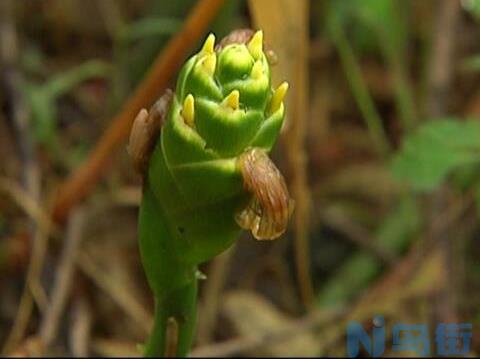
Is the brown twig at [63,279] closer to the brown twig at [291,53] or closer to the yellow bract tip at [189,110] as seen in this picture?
the brown twig at [291,53]

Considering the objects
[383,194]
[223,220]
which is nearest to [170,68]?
[223,220]

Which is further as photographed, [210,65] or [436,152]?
[436,152]

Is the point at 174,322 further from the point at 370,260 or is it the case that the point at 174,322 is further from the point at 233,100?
the point at 370,260

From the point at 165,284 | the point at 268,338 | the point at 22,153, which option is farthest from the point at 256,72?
the point at 22,153

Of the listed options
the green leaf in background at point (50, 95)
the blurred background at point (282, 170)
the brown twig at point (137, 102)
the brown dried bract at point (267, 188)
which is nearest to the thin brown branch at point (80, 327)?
the blurred background at point (282, 170)

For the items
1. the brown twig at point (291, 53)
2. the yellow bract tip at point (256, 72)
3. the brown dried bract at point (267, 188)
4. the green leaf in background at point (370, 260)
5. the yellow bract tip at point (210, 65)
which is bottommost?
the brown dried bract at point (267, 188)

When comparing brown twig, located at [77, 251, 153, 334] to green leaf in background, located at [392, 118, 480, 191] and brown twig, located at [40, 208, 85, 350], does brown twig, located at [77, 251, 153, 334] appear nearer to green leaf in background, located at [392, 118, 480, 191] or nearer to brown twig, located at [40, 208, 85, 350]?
brown twig, located at [40, 208, 85, 350]

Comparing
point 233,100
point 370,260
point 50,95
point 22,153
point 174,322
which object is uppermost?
point 50,95
